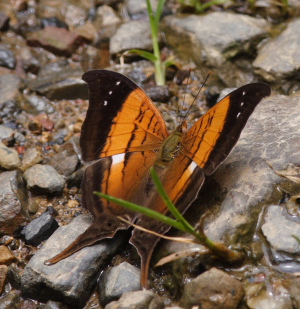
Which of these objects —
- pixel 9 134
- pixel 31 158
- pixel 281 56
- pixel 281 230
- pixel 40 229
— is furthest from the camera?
pixel 281 56

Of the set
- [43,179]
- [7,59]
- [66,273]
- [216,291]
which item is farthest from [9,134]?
[216,291]

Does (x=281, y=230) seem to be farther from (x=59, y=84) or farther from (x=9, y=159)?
(x=59, y=84)

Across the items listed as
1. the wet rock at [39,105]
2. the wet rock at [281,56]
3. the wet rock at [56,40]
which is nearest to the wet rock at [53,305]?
the wet rock at [39,105]

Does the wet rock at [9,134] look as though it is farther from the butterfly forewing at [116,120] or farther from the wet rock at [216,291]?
the wet rock at [216,291]

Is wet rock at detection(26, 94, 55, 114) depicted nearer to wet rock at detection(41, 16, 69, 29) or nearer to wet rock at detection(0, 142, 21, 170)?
wet rock at detection(0, 142, 21, 170)

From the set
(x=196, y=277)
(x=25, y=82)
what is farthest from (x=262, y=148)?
(x=25, y=82)

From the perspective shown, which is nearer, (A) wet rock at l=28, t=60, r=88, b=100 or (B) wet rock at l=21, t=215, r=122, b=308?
(B) wet rock at l=21, t=215, r=122, b=308

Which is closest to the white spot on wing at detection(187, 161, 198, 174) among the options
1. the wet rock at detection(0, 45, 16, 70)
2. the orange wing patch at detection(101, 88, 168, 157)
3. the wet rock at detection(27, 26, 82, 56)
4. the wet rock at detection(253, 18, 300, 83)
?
the orange wing patch at detection(101, 88, 168, 157)
